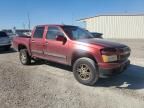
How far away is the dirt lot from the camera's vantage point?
493cm

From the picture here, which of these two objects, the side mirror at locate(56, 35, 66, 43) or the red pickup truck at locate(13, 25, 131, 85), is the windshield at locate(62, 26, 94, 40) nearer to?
the red pickup truck at locate(13, 25, 131, 85)

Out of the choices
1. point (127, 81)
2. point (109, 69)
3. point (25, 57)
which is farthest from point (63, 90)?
point (25, 57)

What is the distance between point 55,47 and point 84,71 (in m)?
1.63

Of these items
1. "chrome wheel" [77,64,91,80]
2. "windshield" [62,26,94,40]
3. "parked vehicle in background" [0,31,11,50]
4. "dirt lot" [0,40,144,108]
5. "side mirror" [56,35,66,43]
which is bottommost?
"dirt lot" [0,40,144,108]

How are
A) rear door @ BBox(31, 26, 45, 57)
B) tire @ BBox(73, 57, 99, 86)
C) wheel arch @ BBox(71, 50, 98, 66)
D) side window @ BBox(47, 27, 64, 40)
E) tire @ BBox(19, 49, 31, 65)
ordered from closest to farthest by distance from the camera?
tire @ BBox(73, 57, 99, 86)
wheel arch @ BBox(71, 50, 98, 66)
side window @ BBox(47, 27, 64, 40)
rear door @ BBox(31, 26, 45, 57)
tire @ BBox(19, 49, 31, 65)

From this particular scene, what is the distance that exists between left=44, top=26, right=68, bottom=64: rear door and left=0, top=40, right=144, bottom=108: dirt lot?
0.65 meters

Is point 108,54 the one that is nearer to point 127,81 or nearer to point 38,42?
point 127,81

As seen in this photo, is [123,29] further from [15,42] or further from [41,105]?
[41,105]

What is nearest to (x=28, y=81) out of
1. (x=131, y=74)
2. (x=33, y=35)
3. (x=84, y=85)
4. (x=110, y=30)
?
(x=84, y=85)

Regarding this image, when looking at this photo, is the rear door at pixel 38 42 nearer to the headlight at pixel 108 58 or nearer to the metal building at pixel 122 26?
the headlight at pixel 108 58

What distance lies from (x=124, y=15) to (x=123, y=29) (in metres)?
2.42

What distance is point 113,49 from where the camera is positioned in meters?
6.00

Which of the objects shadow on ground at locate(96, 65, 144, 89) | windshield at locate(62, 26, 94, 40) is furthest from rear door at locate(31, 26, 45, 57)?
shadow on ground at locate(96, 65, 144, 89)

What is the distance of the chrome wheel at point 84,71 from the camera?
633 cm
